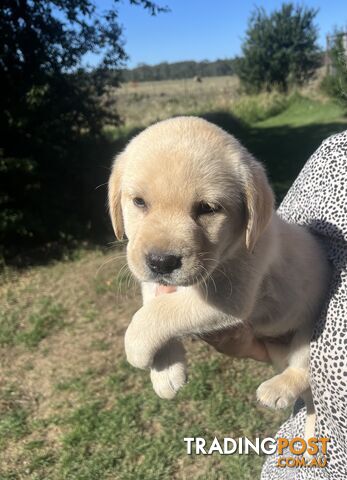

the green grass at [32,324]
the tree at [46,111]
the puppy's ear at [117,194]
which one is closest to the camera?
the puppy's ear at [117,194]

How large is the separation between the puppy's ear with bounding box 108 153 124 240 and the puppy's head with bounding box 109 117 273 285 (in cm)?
3

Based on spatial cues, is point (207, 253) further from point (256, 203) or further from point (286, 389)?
point (286, 389)

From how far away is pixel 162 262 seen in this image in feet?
5.08

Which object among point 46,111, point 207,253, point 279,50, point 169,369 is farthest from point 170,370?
point 279,50

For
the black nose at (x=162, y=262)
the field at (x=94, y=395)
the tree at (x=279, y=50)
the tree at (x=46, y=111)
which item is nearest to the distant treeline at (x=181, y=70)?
the tree at (x=279, y=50)

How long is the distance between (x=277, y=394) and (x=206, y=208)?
895 mm

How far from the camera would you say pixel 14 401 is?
3.84 meters

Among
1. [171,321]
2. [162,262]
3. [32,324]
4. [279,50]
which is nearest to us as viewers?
[162,262]

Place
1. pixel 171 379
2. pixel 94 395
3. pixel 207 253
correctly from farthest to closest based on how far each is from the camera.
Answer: pixel 94 395 < pixel 171 379 < pixel 207 253

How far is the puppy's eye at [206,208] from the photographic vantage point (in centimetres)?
167

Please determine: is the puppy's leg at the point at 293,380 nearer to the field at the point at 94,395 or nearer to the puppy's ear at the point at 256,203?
the puppy's ear at the point at 256,203

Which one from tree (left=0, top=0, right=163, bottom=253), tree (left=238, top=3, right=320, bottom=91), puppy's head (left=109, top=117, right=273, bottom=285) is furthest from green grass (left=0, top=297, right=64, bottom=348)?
tree (left=238, top=3, right=320, bottom=91)

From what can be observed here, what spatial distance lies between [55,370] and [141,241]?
3.06 m

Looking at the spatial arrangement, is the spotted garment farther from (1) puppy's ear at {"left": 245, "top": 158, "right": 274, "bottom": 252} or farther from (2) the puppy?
(1) puppy's ear at {"left": 245, "top": 158, "right": 274, "bottom": 252}
